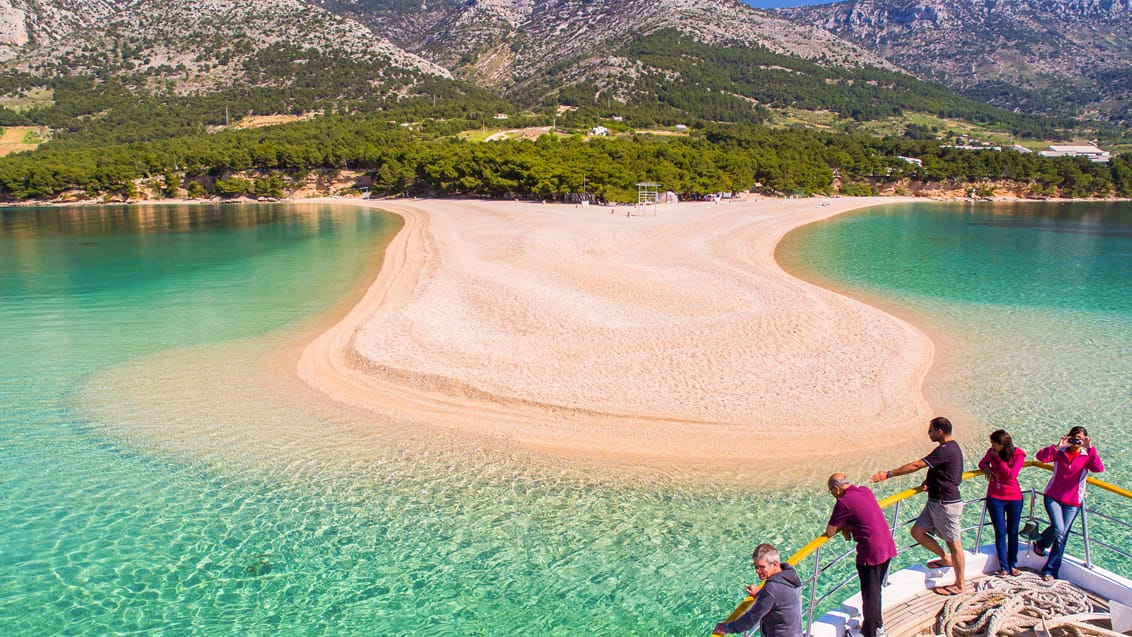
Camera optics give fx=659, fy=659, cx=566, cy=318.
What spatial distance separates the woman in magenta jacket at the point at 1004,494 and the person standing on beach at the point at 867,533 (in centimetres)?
170

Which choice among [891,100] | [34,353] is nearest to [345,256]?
[34,353]

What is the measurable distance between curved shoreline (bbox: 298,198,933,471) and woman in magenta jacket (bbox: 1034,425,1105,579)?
5.31 m

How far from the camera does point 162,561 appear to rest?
9156 millimetres

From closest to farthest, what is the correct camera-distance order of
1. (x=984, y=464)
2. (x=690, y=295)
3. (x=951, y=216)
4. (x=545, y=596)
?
(x=984, y=464) < (x=545, y=596) < (x=690, y=295) < (x=951, y=216)

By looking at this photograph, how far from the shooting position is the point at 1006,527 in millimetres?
6758

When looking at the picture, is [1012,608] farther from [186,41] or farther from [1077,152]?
[186,41]

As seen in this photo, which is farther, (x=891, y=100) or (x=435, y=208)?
(x=891, y=100)

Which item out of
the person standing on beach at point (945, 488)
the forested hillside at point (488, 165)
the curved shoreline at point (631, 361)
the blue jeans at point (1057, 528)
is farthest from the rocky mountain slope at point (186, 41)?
the blue jeans at point (1057, 528)

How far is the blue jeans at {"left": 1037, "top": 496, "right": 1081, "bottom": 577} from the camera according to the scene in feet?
21.3

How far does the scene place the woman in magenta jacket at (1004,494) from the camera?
646 cm

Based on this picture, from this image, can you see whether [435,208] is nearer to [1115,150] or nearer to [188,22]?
[188,22]

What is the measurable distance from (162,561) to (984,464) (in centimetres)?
1035

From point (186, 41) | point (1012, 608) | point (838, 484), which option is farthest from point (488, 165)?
point (186, 41)

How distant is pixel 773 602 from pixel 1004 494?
10.7 ft
